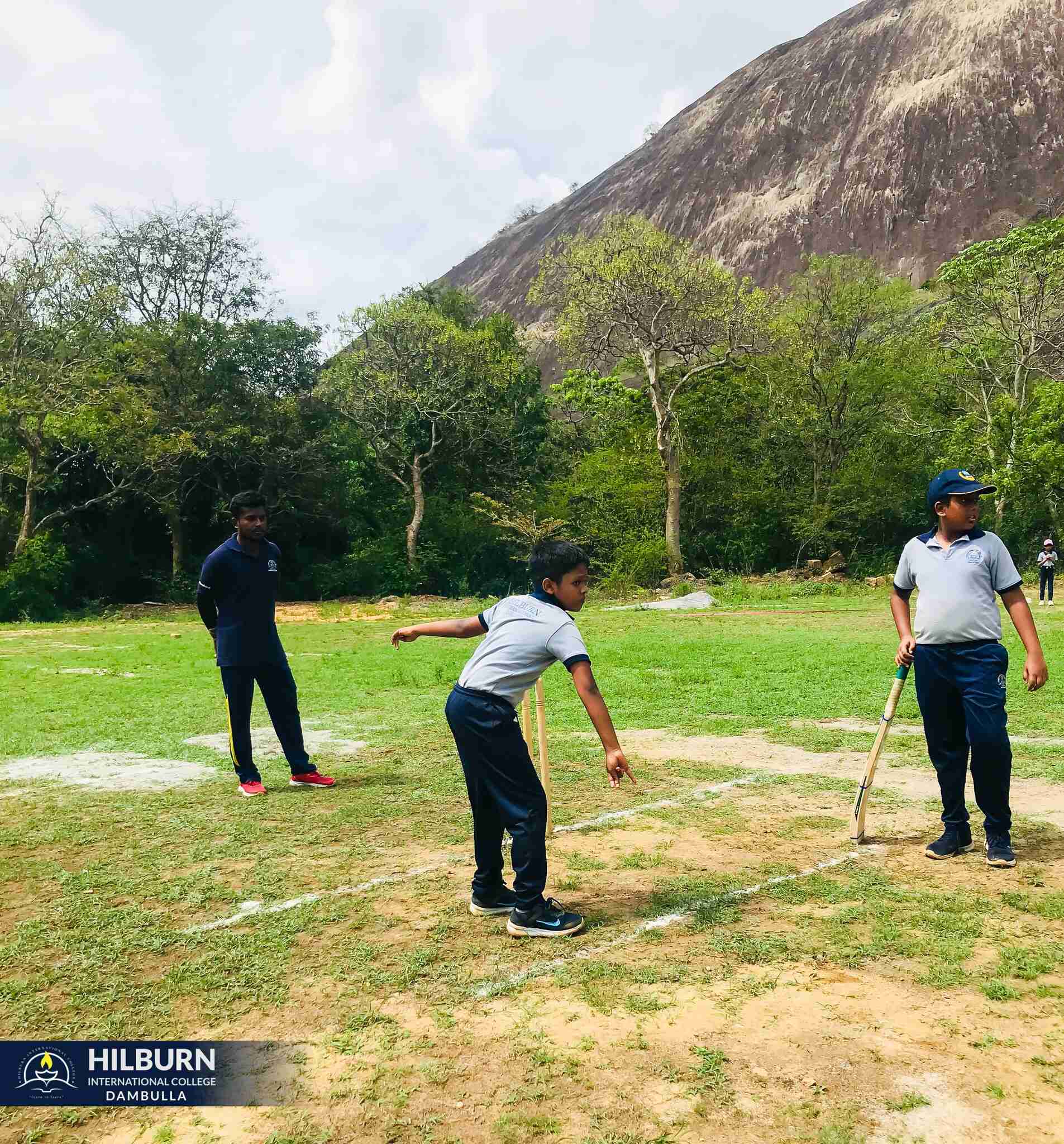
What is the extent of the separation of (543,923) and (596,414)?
127ft

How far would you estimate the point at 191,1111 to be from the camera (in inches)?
110

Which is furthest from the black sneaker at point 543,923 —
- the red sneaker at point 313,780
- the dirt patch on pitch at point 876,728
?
the dirt patch on pitch at point 876,728

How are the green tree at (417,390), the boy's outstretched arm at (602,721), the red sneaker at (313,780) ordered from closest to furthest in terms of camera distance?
the boy's outstretched arm at (602,721) → the red sneaker at (313,780) → the green tree at (417,390)

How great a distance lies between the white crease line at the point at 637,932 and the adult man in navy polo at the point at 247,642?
3.41 m

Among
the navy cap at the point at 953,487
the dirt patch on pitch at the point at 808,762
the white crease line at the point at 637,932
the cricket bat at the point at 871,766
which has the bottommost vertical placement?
the dirt patch on pitch at the point at 808,762

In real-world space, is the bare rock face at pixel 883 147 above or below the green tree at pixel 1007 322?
above

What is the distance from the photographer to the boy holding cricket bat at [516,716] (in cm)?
404

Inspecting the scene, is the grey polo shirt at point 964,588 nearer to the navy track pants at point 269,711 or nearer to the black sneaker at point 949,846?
the black sneaker at point 949,846

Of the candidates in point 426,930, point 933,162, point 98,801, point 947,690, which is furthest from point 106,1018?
point 933,162

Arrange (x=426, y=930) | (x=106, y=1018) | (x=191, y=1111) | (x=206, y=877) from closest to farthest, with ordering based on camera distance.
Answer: (x=191, y=1111)
(x=106, y=1018)
(x=426, y=930)
(x=206, y=877)

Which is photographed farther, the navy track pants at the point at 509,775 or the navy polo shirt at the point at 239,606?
the navy polo shirt at the point at 239,606

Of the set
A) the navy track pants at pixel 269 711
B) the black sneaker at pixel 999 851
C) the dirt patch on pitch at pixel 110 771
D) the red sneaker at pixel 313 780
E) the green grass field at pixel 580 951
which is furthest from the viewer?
the dirt patch on pitch at pixel 110 771

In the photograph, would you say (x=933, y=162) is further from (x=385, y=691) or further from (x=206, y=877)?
(x=206, y=877)

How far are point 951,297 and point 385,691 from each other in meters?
31.1
